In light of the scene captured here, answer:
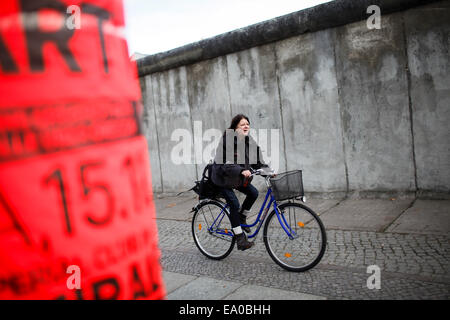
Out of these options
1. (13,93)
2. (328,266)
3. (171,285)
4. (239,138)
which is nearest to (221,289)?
(171,285)

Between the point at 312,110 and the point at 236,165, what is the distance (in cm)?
338

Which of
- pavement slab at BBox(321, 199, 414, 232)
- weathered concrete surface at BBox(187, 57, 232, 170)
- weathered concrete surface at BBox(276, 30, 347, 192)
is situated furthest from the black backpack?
weathered concrete surface at BBox(187, 57, 232, 170)

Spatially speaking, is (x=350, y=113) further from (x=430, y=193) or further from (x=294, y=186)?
(x=294, y=186)

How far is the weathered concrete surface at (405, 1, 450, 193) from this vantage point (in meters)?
5.84

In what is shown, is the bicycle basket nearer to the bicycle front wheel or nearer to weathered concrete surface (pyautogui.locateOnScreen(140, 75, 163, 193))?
the bicycle front wheel

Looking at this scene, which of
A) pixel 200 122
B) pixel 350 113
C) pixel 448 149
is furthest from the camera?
pixel 200 122

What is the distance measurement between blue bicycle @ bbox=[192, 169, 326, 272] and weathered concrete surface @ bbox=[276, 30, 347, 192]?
9.56 feet

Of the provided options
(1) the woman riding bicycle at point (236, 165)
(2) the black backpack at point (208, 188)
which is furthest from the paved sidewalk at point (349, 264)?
(2) the black backpack at point (208, 188)

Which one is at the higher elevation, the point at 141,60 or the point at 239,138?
the point at 141,60

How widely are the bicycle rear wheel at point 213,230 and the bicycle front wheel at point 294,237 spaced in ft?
2.07

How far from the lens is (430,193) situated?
6129 mm

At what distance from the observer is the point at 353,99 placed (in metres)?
6.70

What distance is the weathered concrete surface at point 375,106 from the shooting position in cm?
626
